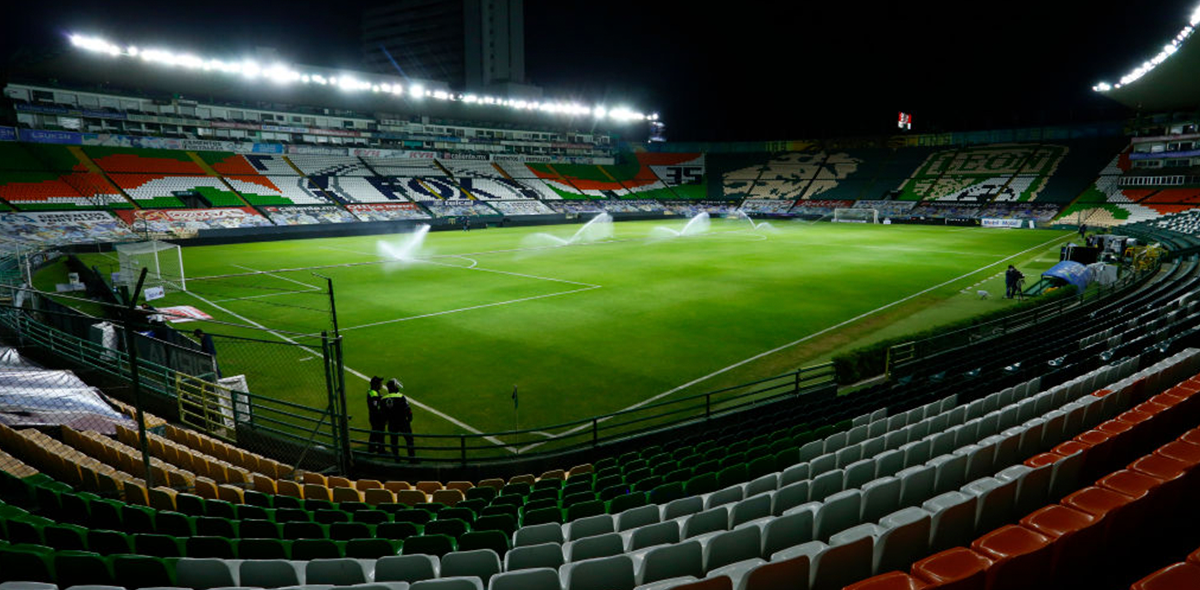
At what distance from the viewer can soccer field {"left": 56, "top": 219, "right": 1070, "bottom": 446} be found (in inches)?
672

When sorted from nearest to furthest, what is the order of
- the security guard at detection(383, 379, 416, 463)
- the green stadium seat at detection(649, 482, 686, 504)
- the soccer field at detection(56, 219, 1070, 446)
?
the green stadium seat at detection(649, 482, 686, 504)
the security guard at detection(383, 379, 416, 463)
the soccer field at detection(56, 219, 1070, 446)

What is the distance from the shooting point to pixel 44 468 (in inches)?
363

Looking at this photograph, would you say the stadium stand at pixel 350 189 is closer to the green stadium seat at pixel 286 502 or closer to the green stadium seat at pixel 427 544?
the green stadium seat at pixel 286 502

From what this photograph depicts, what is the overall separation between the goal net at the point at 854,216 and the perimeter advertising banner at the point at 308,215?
55.7m

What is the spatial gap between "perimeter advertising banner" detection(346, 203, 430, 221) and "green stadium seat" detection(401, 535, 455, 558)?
2431 inches

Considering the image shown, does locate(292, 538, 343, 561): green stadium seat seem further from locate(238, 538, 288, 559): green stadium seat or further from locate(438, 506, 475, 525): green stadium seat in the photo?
locate(438, 506, 475, 525): green stadium seat

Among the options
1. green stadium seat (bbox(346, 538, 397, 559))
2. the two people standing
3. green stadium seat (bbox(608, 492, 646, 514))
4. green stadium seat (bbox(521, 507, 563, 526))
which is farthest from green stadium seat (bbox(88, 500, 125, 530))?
green stadium seat (bbox(608, 492, 646, 514))

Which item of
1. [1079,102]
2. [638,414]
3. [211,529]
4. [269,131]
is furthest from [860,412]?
[1079,102]

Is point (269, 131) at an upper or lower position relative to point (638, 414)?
upper

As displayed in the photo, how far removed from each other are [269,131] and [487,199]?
25869 mm

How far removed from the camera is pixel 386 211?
217 ft

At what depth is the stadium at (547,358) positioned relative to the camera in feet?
17.0

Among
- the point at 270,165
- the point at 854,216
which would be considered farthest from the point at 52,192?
the point at 854,216

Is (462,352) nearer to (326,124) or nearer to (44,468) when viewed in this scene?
(44,468)
